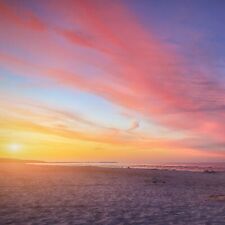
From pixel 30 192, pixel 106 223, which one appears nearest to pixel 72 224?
pixel 106 223

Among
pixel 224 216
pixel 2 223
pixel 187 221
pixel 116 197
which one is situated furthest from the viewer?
pixel 116 197

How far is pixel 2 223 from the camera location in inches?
597

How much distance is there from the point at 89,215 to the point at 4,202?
5828 millimetres

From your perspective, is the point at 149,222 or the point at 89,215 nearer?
the point at 149,222

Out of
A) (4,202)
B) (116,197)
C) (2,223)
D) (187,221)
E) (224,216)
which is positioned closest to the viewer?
(2,223)

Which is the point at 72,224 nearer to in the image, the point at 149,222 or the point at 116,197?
the point at 149,222

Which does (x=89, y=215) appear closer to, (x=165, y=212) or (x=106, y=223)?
(x=106, y=223)

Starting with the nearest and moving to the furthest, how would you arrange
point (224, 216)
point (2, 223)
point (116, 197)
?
point (2, 223) < point (224, 216) < point (116, 197)

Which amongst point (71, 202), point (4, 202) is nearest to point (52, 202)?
point (71, 202)

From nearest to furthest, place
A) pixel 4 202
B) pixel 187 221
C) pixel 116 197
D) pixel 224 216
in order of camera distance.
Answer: pixel 187 221, pixel 224 216, pixel 4 202, pixel 116 197

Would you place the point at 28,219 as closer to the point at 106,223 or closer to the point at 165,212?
the point at 106,223

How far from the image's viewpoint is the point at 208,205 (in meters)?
21.3

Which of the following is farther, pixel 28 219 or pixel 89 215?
pixel 89 215

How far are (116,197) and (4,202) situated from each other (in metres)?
7.47
